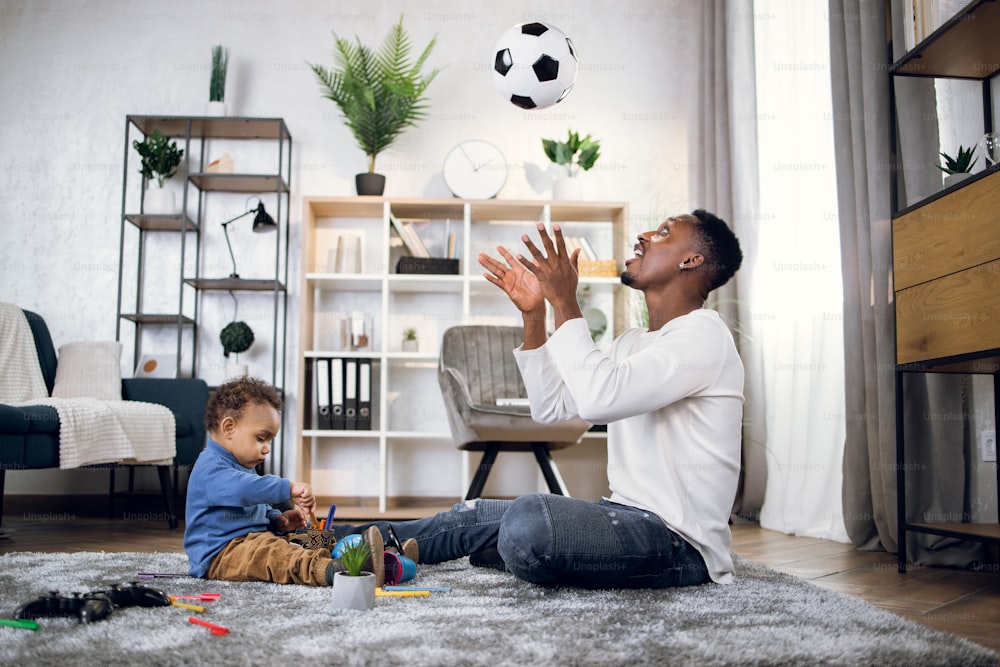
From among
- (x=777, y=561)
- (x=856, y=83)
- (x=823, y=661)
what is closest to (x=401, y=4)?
(x=856, y=83)

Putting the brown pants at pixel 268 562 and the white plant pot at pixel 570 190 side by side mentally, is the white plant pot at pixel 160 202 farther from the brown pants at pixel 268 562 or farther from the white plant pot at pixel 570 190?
the brown pants at pixel 268 562

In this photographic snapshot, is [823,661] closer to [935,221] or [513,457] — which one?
[935,221]

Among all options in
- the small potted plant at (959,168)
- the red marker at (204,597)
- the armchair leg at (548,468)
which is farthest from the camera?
the armchair leg at (548,468)

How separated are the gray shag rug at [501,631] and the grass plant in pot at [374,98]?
2.59 metres

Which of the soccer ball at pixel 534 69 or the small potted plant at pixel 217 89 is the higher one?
the small potted plant at pixel 217 89

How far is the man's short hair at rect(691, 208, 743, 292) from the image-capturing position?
1730mm

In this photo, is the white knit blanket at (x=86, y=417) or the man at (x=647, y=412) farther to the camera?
the white knit blanket at (x=86, y=417)

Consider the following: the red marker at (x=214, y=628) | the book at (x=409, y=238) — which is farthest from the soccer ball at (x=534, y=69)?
the red marker at (x=214, y=628)

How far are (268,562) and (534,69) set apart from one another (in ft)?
5.36

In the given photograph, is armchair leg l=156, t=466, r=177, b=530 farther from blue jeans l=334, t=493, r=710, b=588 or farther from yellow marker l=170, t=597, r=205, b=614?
blue jeans l=334, t=493, r=710, b=588

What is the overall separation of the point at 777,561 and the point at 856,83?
1472mm

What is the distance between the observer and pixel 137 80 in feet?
14.1

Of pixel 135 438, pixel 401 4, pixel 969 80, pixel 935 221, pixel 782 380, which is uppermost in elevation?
pixel 401 4

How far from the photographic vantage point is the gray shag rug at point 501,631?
1119 mm
